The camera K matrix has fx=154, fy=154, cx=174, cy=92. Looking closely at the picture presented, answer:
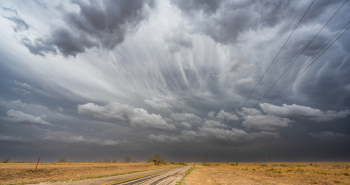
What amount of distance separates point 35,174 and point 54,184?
43.2 ft

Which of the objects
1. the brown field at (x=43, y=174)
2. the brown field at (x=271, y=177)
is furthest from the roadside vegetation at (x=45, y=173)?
the brown field at (x=271, y=177)

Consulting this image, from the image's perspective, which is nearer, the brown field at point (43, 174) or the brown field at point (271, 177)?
the brown field at point (43, 174)

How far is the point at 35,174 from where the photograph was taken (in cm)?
2338

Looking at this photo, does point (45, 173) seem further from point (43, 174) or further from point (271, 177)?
point (271, 177)

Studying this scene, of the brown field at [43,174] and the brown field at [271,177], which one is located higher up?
the brown field at [43,174]

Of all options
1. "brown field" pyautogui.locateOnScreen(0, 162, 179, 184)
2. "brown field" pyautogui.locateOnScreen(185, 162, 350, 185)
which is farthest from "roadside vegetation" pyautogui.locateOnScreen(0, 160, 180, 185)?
"brown field" pyautogui.locateOnScreen(185, 162, 350, 185)

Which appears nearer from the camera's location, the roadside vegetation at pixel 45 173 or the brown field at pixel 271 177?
the roadside vegetation at pixel 45 173

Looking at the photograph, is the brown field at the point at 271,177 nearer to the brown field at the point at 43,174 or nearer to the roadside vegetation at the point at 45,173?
the roadside vegetation at the point at 45,173

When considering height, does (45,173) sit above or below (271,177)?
above

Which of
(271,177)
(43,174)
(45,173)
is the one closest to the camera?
(43,174)

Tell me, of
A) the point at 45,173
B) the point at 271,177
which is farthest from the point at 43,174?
the point at 271,177

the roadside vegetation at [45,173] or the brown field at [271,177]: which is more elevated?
the roadside vegetation at [45,173]

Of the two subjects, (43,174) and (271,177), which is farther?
(271,177)

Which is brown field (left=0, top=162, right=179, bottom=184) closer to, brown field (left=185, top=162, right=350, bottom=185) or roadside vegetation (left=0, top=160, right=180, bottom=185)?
roadside vegetation (left=0, top=160, right=180, bottom=185)
